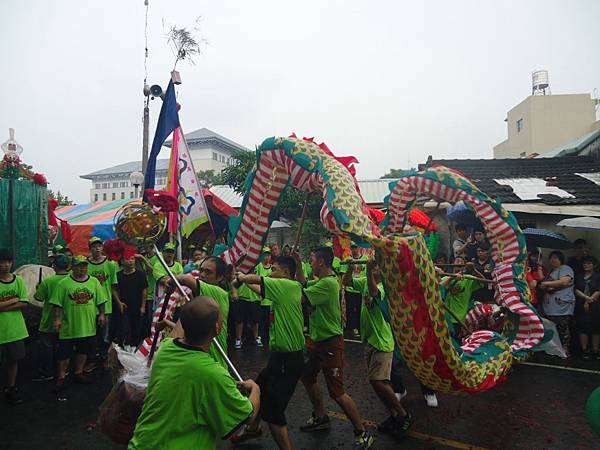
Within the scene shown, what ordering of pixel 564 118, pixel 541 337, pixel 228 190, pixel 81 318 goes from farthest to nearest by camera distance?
pixel 564 118 < pixel 228 190 < pixel 81 318 < pixel 541 337

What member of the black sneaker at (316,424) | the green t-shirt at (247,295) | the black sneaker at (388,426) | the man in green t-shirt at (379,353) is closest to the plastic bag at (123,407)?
the black sneaker at (316,424)

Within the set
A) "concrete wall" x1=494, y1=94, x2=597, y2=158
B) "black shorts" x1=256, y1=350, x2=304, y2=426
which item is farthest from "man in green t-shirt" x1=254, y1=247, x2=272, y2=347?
"concrete wall" x1=494, y1=94, x2=597, y2=158

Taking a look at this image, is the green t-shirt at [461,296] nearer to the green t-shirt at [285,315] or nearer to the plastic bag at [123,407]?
the green t-shirt at [285,315]

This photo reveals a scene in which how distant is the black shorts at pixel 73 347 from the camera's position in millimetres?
5496

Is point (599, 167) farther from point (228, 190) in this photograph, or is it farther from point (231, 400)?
point (228, 190)

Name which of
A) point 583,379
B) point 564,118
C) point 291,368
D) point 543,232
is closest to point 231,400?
point 291,368

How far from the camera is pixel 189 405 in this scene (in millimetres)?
1888

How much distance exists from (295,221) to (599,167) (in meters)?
8.30

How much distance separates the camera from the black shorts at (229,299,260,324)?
780 cm

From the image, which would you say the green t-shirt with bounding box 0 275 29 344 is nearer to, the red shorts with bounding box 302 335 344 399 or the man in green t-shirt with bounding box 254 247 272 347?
the red shorts with bounding box 302 335 344 399

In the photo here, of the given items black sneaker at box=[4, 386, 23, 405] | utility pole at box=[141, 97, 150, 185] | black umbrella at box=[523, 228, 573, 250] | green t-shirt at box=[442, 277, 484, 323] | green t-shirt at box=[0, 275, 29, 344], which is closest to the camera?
green t-shirt at box=[0, 275, 29, 344]

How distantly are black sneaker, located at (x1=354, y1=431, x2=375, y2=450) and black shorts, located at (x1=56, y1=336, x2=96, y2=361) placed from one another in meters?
3.74

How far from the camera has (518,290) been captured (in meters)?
4.14

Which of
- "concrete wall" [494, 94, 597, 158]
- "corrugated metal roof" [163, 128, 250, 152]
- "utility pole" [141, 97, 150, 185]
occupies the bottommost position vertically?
"utility pole" [141, 97, 150, 185]
